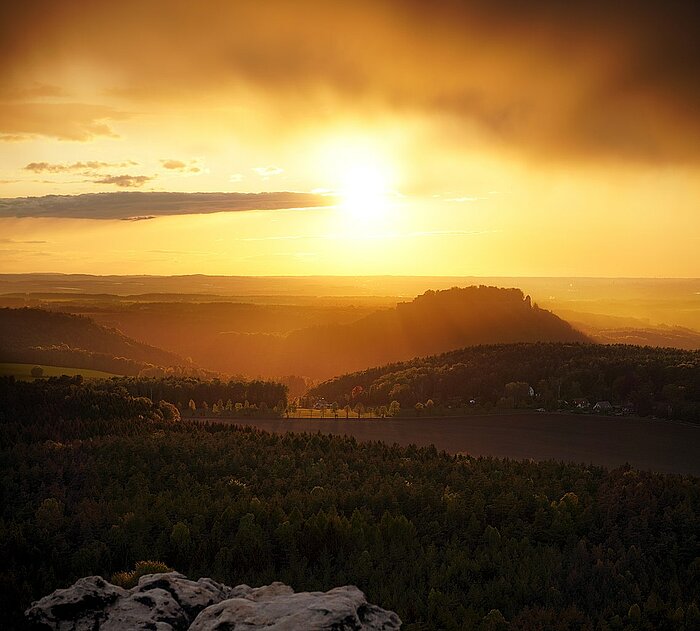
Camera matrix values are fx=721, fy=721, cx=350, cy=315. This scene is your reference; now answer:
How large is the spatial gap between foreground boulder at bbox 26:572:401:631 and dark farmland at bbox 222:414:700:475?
90.1 metres

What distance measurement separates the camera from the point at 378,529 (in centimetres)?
5653

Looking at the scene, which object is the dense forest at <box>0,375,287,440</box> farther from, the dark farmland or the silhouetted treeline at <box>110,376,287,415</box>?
the dark farmland

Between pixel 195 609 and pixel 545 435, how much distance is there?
Answer: 121305 mm

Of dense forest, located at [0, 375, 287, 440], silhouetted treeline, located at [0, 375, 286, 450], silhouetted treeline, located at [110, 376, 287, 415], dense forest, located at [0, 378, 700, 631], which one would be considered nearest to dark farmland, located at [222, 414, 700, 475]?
dense forest, located at [0, 375, 287, 440]

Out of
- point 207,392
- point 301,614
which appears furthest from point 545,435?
point 301,614

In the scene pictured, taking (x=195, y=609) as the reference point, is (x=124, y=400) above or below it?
below

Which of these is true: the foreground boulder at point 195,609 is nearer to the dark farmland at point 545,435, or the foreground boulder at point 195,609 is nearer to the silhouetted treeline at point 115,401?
the silhouetted treeline at point 115,401

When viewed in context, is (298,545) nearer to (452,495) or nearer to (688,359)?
(452,495)

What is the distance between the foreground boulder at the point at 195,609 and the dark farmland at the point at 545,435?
9013 cm

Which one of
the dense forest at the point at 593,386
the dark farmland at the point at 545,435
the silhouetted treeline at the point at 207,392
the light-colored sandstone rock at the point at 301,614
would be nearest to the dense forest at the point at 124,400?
the silhouetted treeline at the point at 207,392

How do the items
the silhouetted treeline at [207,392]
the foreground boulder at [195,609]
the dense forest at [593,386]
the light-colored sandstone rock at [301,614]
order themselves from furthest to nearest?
the silhouetted treeline at [207,392]
the dense forest at [593,386]
the foreground boulder at [195,609]
the light-colored sandstone rock at [301,614]

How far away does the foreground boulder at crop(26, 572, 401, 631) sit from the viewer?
29.4 meters

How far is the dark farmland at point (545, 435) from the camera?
124 m

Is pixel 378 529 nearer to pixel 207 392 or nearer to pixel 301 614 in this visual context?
pixel 301 614
